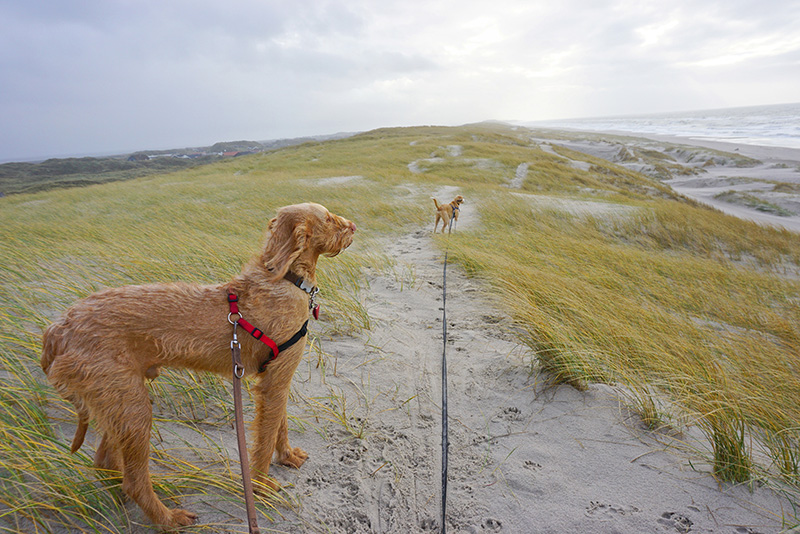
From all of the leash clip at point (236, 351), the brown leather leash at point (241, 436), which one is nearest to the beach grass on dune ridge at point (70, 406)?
the brown leather leash at point (241, 436)

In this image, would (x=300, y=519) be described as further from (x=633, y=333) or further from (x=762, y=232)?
(x=762, y=232)

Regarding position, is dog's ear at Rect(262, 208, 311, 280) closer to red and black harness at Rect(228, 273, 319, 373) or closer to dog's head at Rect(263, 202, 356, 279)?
dog's head at Rect(263, 202, 356, 279)

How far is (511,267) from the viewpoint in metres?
5.34

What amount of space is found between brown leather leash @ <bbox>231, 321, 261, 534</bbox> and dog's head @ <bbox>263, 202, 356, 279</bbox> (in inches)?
15.7

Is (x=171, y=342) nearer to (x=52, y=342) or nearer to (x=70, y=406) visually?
(x=52, y=342)

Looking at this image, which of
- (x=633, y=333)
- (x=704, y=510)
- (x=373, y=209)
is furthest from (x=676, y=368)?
(x=373, y=209)

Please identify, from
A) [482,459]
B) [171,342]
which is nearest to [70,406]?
[171,342]

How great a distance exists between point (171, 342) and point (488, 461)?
206 centimetres

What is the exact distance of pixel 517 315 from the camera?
13.4 feet

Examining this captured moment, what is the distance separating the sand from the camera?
6.30 feet

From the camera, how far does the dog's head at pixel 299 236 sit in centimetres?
183

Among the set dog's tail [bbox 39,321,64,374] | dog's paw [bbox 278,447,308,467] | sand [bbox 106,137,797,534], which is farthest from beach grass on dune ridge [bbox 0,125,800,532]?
dog's tail [bbox 39,321,64,374]

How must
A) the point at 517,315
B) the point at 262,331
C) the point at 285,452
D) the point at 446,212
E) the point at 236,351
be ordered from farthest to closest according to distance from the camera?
the point at 446,212 → the point at 517,315 → the point at 285,452 → the point at 262,331 → the point at 236,351

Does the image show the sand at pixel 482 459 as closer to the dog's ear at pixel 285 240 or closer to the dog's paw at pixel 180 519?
the dog's paw at pixel 180 519
